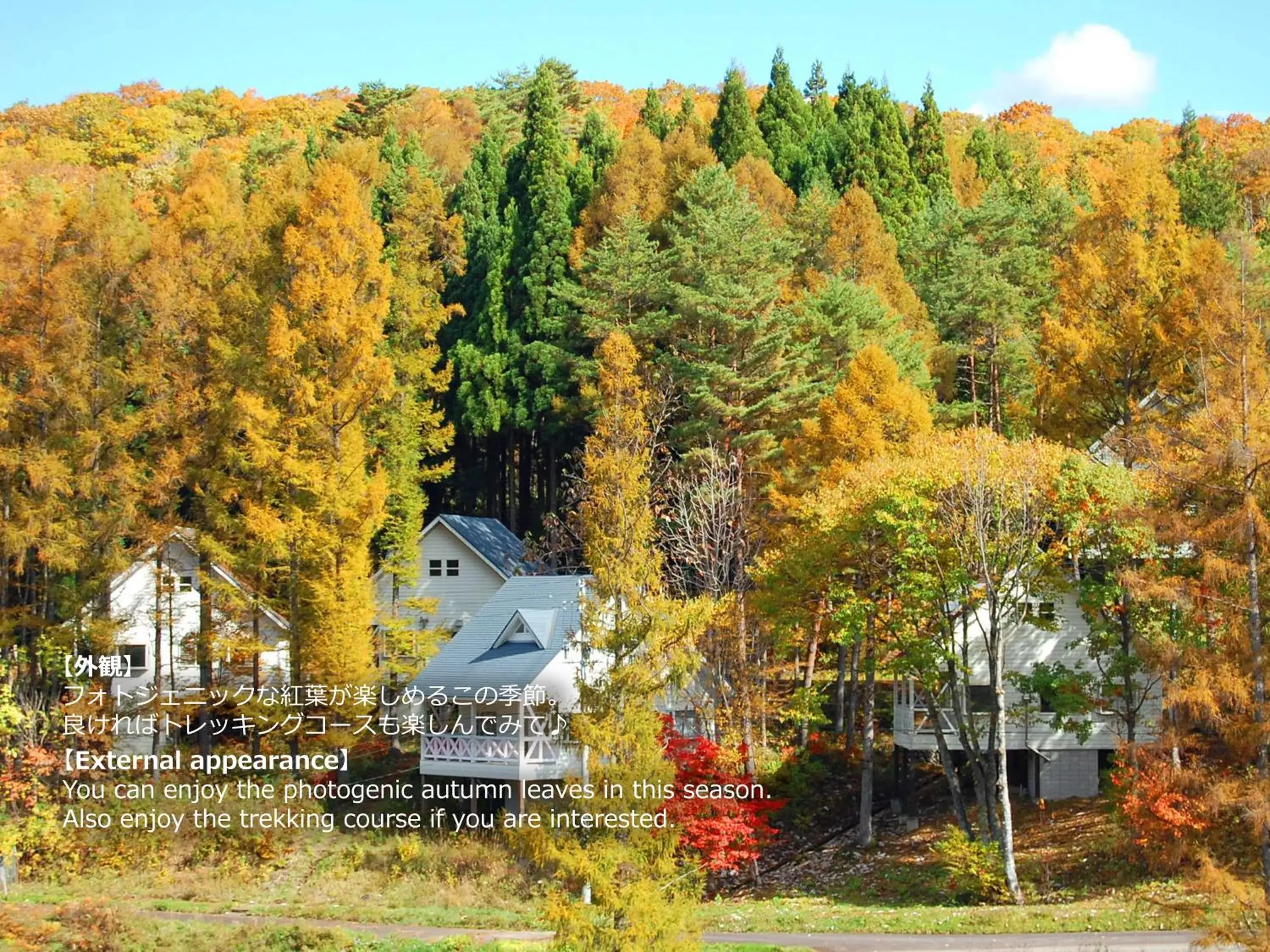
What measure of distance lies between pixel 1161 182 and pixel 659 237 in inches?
699

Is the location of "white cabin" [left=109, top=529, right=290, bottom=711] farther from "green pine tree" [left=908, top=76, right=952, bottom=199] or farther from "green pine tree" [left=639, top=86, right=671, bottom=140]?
"green pine tree" [left=908, top=76, right=952, bottom=199]

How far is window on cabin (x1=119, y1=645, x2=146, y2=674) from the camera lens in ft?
133

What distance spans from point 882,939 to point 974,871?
325cm

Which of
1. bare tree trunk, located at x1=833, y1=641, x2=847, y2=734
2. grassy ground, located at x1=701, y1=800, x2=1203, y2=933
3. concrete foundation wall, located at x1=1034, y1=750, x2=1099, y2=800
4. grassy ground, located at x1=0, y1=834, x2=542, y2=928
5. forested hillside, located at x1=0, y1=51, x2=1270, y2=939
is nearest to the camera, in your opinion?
forested hillside, located at x1=0, y1=51, x2=1270, y2=939

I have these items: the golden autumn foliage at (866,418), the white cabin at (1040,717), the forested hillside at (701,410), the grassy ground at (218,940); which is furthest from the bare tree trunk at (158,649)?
the white cabin at (1040,717)

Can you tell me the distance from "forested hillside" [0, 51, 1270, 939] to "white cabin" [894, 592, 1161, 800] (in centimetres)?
132

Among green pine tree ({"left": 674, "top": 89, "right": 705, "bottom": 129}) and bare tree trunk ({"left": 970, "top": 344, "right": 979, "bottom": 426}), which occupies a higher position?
green pine tree ({"left": 674, "top": 89, "right": 705, "bottom": 129})

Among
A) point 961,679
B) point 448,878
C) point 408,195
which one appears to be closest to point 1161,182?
point 961,679

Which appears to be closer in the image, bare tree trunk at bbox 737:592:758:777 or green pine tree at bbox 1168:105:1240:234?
bare tree trunk at bbox 737:592:758:777

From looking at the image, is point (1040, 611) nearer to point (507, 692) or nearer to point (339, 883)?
point (507, 692)

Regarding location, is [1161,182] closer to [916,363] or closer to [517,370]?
[916,363]

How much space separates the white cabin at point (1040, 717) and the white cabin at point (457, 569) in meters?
15.1

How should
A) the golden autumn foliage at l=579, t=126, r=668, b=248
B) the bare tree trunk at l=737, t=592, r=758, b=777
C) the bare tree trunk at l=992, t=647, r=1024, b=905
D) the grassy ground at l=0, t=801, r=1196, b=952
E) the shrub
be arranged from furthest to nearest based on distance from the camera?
the golden autumn foliage at l=579, t=126, r=668, b=248
the bare tree trunk at l=737, t=592, r=758, b=777
the shrub
the bare tree trunk at l=992, t=647, r=1024, b=905
the grassy ground at l=0, t=801, r=1196, b=952

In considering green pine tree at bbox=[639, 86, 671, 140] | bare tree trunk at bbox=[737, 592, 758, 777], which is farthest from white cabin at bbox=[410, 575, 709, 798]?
green pine tree at bbox=[639, 86, 671, 140]
